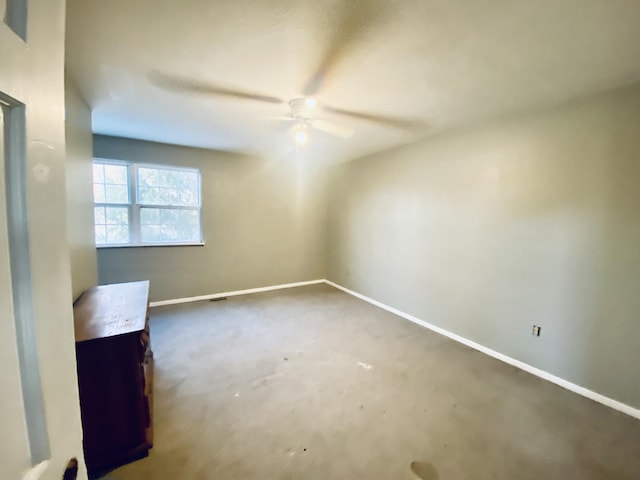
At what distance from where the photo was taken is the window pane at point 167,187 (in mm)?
3924

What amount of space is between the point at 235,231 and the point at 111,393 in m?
3.22

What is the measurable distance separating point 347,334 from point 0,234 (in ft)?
10.3

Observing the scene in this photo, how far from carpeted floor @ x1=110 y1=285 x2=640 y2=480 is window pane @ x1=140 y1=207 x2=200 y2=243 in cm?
150

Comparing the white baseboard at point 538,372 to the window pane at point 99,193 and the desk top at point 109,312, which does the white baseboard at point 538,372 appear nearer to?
the desk top at point 109,312

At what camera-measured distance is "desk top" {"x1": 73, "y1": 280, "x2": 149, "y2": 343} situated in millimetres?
1534

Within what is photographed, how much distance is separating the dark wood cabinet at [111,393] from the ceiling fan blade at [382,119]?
2286mm

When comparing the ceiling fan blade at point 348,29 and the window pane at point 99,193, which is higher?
the ceiling fan blade at point 348,29

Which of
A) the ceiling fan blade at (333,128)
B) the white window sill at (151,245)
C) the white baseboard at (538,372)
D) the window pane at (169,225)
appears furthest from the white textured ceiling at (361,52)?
the white baseboard at (538,372)

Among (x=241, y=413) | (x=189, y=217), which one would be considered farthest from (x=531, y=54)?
(x=189, y=217)

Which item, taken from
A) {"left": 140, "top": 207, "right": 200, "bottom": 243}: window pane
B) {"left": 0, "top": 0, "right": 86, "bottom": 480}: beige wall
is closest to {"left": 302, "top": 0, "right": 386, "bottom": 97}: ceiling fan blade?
{"left": 0, "top": 0, "right": 86, "bottom": 480}: beige wall

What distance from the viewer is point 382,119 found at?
9.04ft

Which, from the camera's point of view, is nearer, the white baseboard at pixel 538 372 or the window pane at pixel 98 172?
the white baseboard at pixel 538 372

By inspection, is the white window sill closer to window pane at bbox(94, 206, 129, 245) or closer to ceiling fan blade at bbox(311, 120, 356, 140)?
window pane at bbox(94, 206, 129, 245)

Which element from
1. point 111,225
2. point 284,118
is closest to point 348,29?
point 284,118
